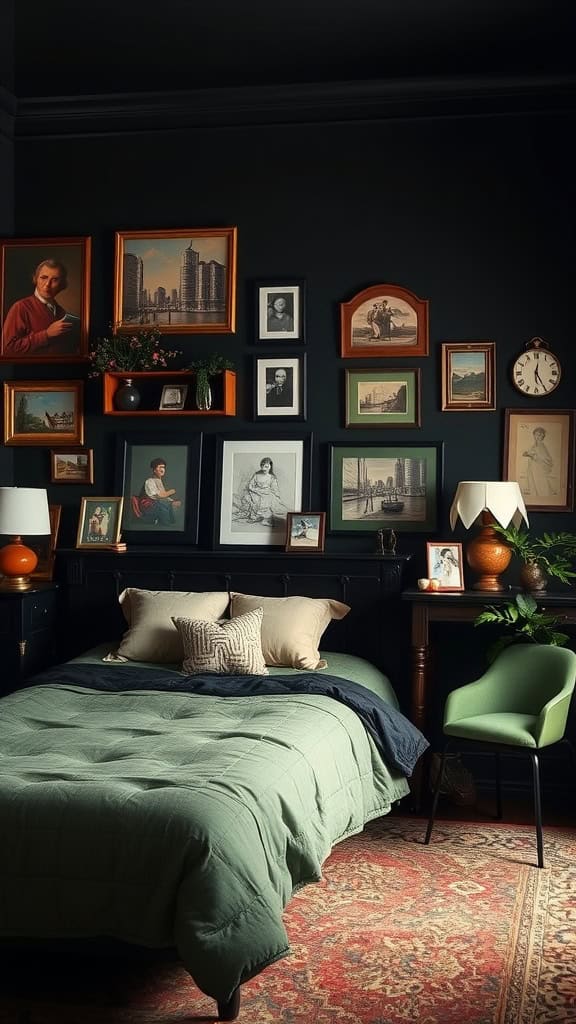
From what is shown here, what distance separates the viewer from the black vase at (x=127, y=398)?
22.3 ft

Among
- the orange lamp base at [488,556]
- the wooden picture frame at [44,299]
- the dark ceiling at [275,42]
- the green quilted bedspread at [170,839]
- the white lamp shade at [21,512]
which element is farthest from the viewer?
the wooden picture frame at [44,299]

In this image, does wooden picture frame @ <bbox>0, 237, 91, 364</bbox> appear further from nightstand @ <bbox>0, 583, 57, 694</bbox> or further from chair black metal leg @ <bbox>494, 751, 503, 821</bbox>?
chair black metal leg @ <bbox>494, 751, 503, 821</bbox>

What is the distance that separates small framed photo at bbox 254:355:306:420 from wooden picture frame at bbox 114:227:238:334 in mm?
333

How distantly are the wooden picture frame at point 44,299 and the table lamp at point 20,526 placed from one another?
0.98m

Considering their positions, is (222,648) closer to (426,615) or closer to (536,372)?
(426,615)

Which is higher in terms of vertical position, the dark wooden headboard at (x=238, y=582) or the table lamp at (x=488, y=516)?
the table lamp at (x=488, y=516)

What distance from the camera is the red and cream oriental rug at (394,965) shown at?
3.67 meters

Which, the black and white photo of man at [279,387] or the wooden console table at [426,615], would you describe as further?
the black and white photo of man at [279,387]

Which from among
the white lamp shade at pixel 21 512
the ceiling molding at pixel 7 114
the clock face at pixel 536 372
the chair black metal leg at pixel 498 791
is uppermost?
the ceiling molding at pixel 7 114

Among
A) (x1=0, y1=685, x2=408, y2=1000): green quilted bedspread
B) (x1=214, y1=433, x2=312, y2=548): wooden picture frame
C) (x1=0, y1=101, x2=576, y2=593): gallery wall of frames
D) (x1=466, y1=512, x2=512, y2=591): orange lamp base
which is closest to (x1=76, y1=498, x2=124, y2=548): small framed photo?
(x1=0, y1=101, x2=576, y2=593): gallery wall of frames

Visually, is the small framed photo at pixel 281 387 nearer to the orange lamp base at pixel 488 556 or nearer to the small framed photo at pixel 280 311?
the small framed photo at pixel 280 311

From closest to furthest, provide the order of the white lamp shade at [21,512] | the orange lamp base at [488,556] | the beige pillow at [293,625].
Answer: the beige pillow at [293,625] → the orange lamp base at [488,556] → the white lamp shade at [21,512]

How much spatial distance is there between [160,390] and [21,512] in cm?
119

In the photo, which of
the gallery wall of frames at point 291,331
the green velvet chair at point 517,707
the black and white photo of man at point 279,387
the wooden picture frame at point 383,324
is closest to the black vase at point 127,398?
the gallery wall of frames at point 291,331
